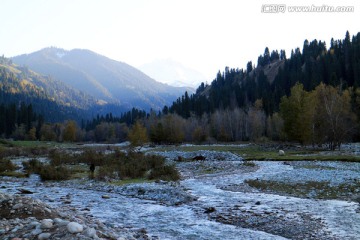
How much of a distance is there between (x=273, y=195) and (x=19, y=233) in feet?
50.7

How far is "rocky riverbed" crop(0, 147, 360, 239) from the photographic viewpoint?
1175 cm

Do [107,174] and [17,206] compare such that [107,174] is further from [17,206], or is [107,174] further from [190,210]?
[17,206]

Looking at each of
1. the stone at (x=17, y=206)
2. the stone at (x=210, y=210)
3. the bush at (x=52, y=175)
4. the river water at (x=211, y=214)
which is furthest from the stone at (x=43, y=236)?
the bush at (x=52, y=175)

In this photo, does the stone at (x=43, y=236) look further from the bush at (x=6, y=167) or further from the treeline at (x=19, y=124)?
the treeline at (x=19, y=124)

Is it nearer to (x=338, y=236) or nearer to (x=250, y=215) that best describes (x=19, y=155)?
(x=250, y=215)

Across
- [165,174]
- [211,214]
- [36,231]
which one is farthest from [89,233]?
[165,174]

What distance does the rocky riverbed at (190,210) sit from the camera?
11.8 m

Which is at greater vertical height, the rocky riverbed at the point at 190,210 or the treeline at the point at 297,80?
the treeline at the point at 297,80

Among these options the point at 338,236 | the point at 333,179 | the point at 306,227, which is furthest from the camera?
the point at 333,179

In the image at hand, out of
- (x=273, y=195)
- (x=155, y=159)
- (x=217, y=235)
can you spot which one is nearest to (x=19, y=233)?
(x=217, y=235)

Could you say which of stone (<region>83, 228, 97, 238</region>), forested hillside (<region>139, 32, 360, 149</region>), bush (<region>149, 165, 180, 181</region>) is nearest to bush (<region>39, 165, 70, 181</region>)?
bush (<region>149, 165, 180, 181</region>)

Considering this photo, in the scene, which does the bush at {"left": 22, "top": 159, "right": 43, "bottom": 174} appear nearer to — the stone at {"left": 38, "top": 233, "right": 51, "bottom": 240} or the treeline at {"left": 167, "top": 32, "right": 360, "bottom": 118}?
the stone at {"left": 38, "top": 233, "right": 51, "bottom": 240}

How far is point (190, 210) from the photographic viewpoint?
17.0 metres

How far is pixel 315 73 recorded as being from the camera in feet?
460
